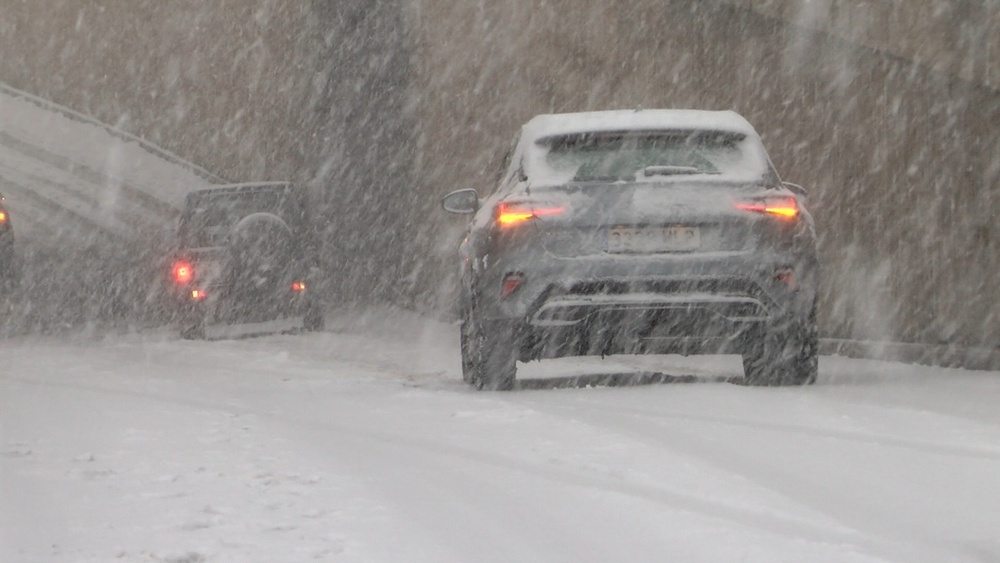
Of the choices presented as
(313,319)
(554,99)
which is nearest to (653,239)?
(313,319)

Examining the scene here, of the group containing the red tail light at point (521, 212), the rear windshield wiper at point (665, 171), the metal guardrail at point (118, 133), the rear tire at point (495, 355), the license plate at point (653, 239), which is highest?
the metal guardrail at point (118, 133)

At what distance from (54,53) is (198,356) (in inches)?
950

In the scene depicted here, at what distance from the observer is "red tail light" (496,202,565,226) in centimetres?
883

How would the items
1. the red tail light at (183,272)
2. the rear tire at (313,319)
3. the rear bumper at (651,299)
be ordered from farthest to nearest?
the rear tire at (313,319), the red tail light at (183,272), the rear bumper at (651,299)

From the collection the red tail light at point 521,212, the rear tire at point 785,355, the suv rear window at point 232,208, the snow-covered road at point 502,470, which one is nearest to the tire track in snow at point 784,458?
the snow-covered road at point 502,470

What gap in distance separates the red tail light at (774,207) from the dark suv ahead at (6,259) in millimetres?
12966

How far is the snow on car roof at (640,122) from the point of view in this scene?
9.23 m

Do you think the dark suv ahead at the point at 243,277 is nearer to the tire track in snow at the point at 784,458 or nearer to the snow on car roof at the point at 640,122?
the snow on car roof at the point at 640,122

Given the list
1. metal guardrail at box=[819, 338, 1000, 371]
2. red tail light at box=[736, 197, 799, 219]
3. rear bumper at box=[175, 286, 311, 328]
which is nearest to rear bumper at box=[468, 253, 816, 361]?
red tail light at box=[736, 197, 799, 219]

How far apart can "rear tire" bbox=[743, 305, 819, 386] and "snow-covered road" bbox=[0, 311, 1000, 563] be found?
10.1 inches

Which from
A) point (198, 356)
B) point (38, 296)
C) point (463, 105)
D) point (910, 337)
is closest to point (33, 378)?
point (198, 356)

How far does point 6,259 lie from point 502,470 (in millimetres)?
14942

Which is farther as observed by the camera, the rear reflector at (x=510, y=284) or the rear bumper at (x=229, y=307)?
the rear bumper at (x=229, y=307)

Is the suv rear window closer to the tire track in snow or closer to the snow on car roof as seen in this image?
the snow on car roof
